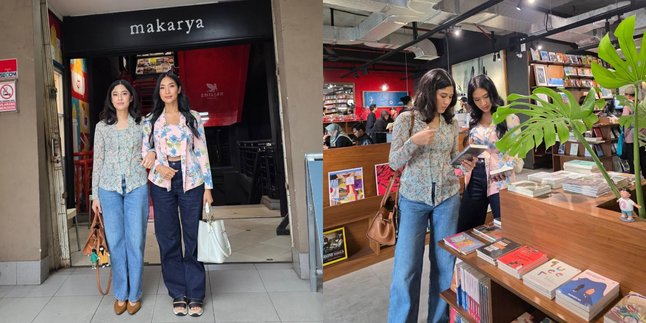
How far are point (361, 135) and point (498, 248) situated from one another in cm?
75

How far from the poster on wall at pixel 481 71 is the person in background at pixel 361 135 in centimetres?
44

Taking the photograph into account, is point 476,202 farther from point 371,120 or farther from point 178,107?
point 178,107

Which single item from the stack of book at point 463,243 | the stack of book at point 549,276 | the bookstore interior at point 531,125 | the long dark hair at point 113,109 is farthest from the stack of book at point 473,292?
the long dark hair at point 113,109

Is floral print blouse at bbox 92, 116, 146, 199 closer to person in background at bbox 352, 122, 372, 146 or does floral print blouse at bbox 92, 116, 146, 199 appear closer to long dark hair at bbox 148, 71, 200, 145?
long dark hair at bbox 148, 71, 200, 145

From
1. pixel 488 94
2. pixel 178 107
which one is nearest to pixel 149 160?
pixel 178 107

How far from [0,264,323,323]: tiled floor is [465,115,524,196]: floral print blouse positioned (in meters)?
1.21

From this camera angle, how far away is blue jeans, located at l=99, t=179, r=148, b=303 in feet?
7.68

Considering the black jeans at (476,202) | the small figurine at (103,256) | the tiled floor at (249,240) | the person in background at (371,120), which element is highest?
the person in background at (371,120)

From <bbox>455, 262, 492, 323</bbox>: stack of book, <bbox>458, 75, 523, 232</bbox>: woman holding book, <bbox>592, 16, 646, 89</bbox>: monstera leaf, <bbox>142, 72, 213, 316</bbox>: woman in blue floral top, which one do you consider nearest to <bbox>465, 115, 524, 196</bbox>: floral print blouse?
<bbox>458, 75, 523, 232</bbox>: woman holding book

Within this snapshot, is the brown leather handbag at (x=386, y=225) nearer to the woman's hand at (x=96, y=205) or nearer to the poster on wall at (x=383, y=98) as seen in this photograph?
the poster on wall at (x=383, y=98)

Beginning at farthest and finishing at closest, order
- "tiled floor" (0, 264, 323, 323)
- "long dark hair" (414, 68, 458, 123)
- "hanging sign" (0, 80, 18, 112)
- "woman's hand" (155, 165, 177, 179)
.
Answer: "hanging sign" (0, 80, 18, 112) → "tiled floor" (0, 264, 323, 323) → "woman's hand" (155, 165, 177, 179) → "long dark hair" (414, 68, 458, 123)

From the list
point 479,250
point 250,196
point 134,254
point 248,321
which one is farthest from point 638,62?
point 250,196

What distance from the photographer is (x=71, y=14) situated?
366cm

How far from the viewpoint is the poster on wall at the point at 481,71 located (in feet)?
5.80
